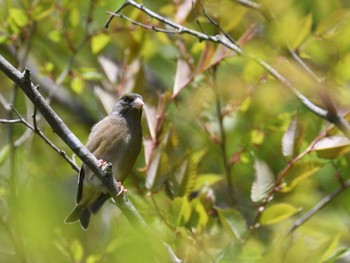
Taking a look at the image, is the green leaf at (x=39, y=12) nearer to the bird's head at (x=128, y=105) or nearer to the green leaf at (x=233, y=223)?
the bird's head at (x=128, y=105)

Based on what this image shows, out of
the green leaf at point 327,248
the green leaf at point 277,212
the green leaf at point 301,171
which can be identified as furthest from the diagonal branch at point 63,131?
the green leaf at point 301,171

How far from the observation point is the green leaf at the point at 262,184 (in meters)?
3.21

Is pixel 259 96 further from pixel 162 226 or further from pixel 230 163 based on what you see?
pixel 162 226

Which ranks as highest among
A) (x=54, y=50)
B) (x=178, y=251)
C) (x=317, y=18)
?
(x=54, y=50)

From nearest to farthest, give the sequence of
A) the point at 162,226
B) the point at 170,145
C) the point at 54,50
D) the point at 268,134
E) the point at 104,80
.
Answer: the point at 162,226 < the point at 170,145 < the point at 268,134 < the point at 104,80 < the point at 54,50

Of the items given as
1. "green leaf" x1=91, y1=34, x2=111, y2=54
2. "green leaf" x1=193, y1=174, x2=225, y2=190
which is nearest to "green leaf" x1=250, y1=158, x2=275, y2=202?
"green leaf" x1=193, y1=174, x2=225, y2=190

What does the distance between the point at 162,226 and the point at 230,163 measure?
629 millimetres

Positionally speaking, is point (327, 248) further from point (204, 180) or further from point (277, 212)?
point (204, 180)

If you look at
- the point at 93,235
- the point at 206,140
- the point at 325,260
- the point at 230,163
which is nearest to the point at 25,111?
the point at 206,140

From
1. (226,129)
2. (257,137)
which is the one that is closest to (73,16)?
(226,129)

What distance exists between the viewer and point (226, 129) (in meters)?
4.22

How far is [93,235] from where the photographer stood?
2.88 metres

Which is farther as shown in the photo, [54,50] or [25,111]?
[54,50]

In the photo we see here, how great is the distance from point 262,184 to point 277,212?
0.70ft
